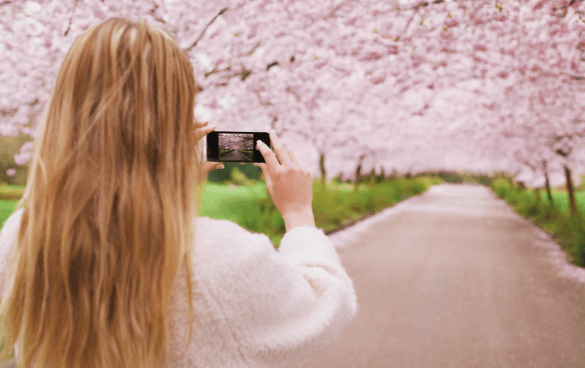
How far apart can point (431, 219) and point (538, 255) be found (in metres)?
6.76

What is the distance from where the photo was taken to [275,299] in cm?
81

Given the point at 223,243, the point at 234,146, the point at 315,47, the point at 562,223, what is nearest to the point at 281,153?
the point at 234,146

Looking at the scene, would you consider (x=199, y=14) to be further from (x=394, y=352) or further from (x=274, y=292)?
(x=274, y=292)

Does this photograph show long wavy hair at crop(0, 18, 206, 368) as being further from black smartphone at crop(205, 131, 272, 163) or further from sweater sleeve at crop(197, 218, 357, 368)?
black smartphone at crop(205, 131, 272, 163)

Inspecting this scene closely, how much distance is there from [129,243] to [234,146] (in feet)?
1.91

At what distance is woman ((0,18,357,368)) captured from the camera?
756mm

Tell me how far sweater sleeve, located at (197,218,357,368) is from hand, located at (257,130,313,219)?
0.19 metres

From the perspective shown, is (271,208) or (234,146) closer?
(234,146)

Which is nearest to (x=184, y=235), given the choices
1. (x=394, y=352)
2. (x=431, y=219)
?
(x=394, y=352)

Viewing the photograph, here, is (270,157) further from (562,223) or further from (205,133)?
(562,223)

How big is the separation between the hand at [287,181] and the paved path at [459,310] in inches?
112

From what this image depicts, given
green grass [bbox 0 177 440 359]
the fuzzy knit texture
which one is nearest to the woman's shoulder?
the fuzzy knit texture

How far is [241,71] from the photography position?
6043mm

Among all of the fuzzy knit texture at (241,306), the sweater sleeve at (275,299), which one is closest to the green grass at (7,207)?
the fuzzy knit texture at (241,306)
